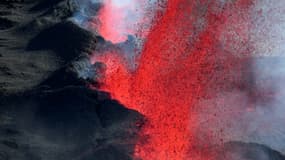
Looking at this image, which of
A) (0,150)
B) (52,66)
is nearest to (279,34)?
(52,66)

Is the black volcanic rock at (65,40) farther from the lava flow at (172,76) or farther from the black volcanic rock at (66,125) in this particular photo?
the black volcanic rock at (66,125)

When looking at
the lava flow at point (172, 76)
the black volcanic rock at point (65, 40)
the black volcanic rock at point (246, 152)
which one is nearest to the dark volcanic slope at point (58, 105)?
the black volcanic rock at point (65, 40)

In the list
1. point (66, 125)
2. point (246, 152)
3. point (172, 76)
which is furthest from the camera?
point (172, 76)

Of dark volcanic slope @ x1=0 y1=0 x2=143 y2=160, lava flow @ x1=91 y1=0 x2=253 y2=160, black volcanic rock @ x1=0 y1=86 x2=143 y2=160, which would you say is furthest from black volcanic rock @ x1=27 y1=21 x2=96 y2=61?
black volcanic rock @ x1=0 y1=86 x2=143 y2=160

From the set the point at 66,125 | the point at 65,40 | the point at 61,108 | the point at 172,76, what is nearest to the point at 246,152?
the point at 172,76

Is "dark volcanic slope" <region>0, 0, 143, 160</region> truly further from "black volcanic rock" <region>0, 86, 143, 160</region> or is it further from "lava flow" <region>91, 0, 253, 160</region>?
"lava flow" <region>91, 0, 253, 160</region>

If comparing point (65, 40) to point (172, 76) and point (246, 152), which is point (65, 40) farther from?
point (246, 152)

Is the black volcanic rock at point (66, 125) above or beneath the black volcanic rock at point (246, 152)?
beneath

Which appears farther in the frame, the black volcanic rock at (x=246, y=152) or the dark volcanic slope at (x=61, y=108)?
the dark volcanic slope at (x=61, y=108)
